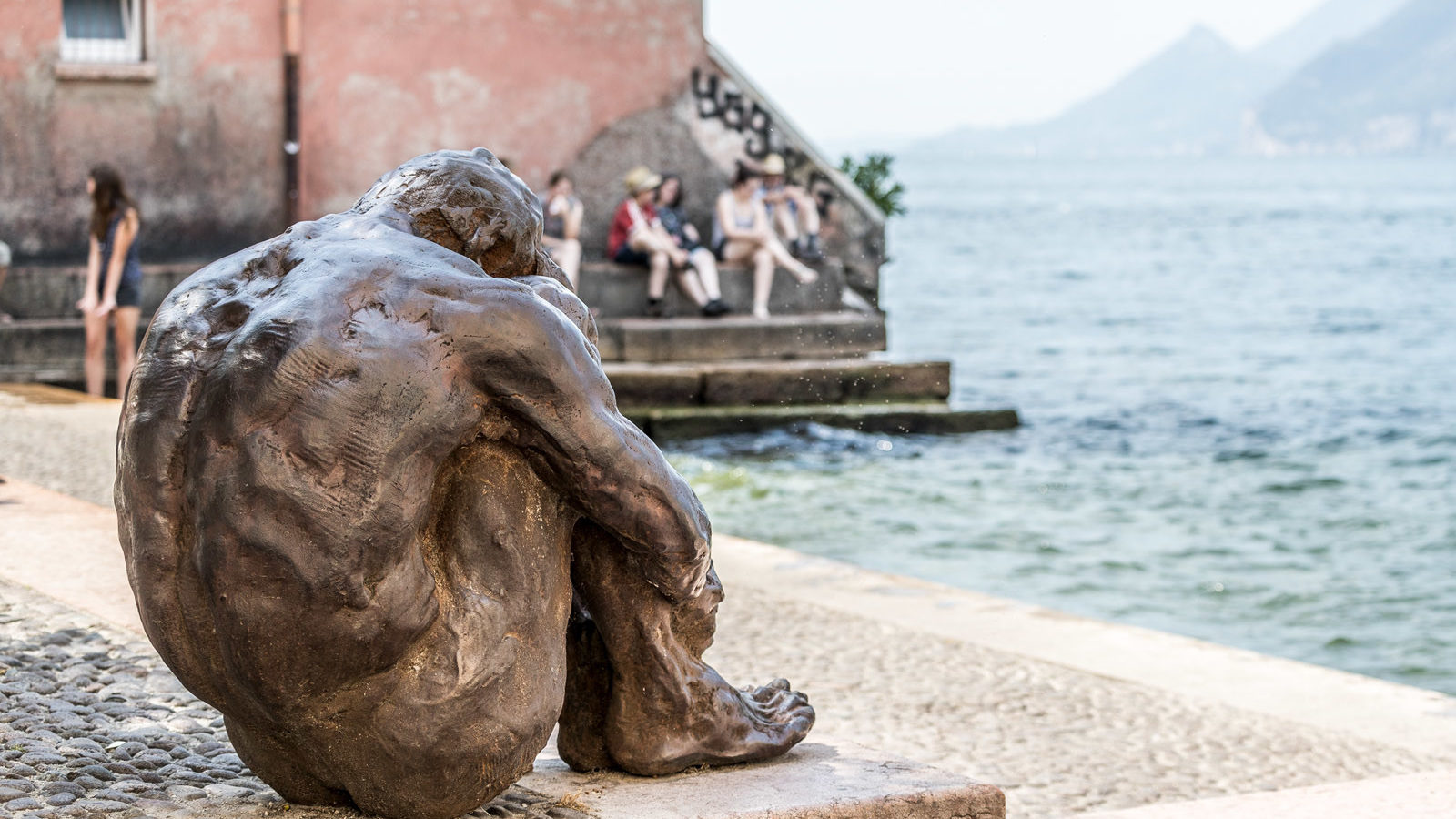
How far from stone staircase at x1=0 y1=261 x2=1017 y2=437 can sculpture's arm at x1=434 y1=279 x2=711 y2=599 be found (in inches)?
423

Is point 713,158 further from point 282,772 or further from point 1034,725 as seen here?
point 282,772

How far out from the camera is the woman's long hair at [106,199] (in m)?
12.4

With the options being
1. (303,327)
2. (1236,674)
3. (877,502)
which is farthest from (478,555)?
(877,502)

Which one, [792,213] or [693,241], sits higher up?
[792,213]

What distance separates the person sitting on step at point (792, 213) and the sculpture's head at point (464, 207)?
1332 cm

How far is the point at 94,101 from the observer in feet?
49.0

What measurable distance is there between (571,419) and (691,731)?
0.76 m

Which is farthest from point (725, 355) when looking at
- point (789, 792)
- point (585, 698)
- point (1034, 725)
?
point (789, 792)

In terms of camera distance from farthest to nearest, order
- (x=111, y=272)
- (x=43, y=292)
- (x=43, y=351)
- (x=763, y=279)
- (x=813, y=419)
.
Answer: (x=763, y=279) → (x=813, y=419) → (x=43, y=292) → (x=43, y=351) → (x=111, y=272)

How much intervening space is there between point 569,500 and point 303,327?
1.81 ft

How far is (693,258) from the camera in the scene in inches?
615

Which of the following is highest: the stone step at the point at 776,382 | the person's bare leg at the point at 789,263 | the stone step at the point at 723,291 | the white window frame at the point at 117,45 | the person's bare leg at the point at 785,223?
the white window frame at the point at 117,45

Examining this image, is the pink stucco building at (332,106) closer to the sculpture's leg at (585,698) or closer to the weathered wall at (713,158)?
the weathered wall at (713,158)

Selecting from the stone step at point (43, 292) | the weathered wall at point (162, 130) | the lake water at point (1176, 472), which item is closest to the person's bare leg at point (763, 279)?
the lake water at point (1176, 472)
